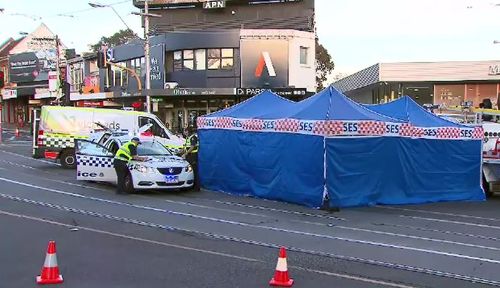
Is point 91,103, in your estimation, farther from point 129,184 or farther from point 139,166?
point 139,166

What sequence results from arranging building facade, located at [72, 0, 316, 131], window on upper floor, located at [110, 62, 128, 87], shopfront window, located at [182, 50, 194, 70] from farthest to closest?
window on upper floor, located at [110, 62, 128, 87] → shopfront window, located at [182, 50, 194, 70] → building facade, located at [72, 0, 316, 131]

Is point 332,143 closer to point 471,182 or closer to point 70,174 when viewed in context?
point 471,182

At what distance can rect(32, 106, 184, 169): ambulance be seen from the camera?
23469 mm

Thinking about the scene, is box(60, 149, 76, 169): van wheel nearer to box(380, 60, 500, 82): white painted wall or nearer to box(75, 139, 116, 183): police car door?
box(75, 139, 116, 183): police car door

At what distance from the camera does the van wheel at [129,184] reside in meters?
16.0

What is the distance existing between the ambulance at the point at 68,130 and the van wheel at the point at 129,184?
6790 mm

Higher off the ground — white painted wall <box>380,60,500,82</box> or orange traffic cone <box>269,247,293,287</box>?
white painted wall <box>380,60,500,82</box>

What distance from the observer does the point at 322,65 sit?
62938mm

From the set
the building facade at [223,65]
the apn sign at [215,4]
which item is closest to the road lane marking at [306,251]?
the building facade at [223,65]

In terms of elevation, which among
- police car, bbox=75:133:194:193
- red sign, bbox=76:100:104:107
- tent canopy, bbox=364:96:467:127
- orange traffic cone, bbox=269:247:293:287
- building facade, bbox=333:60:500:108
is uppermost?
building facade, bbox=333:60:500:108

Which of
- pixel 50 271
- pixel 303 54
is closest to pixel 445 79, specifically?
pixel 303 54

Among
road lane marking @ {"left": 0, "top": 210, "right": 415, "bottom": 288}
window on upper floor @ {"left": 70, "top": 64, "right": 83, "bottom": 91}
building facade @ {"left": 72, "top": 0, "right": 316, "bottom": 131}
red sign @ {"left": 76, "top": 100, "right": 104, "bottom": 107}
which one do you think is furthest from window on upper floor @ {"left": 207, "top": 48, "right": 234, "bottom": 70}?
road lane marking @ {"left": 0, "top": 210, "right": 415, "bottom": 288}

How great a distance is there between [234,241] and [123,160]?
22.9ft

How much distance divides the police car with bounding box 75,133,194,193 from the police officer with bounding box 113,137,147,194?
5.1 inches
